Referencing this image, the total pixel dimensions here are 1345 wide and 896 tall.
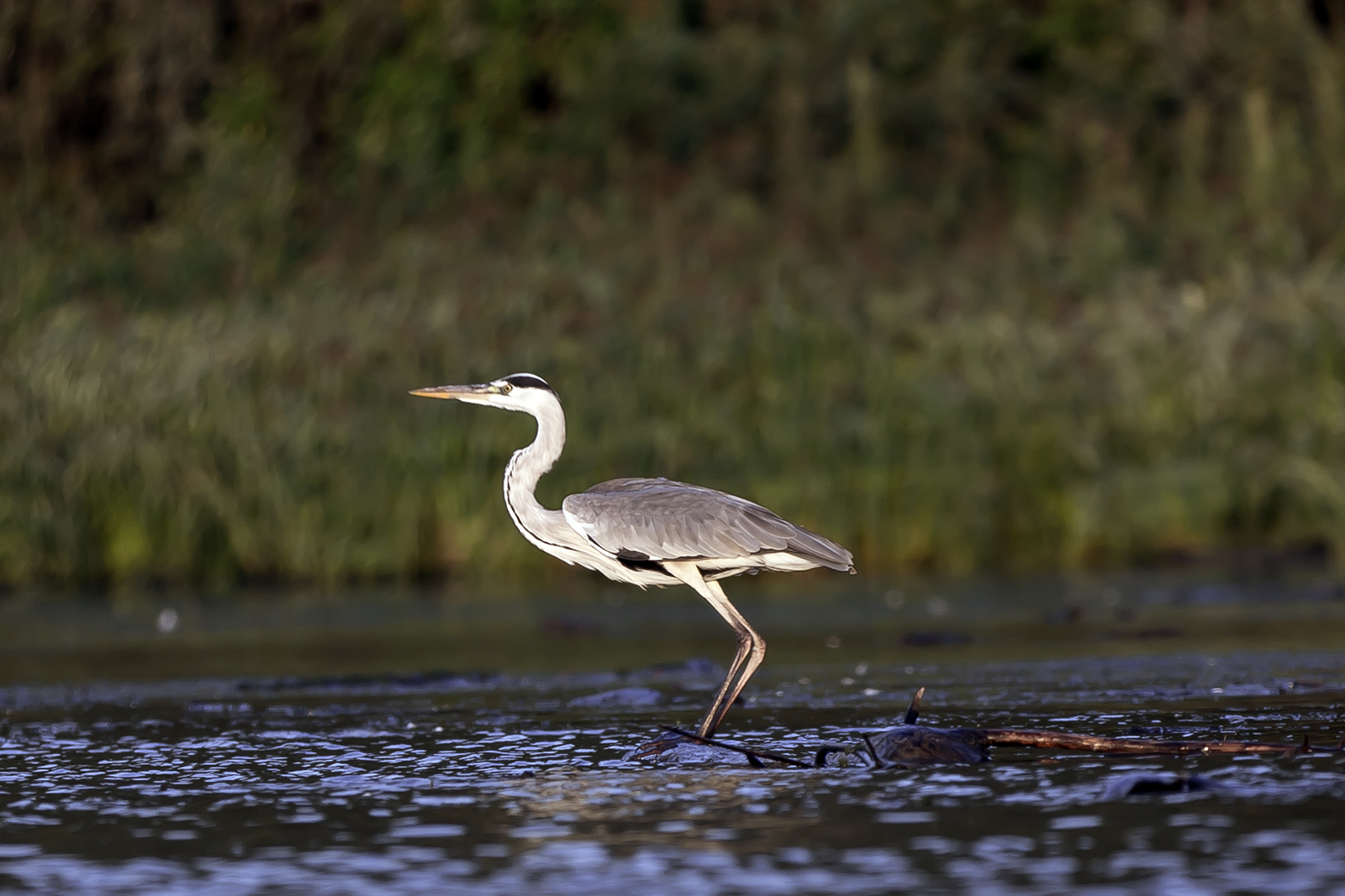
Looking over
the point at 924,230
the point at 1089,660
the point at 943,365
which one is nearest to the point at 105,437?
the point at 943,365

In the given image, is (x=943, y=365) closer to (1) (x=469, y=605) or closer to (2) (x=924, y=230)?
(1) (x=469, y=605)

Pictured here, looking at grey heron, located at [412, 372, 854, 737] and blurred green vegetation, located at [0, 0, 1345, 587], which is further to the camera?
blurred green vegetation, located at [0, 0, 1345, 587]

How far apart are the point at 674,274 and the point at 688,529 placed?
1066 cm

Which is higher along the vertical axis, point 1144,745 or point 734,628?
point 734,628

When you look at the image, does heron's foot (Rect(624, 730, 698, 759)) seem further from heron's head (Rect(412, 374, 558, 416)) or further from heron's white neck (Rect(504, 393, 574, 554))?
heron's head (Rect(412, 374, 558, 416))

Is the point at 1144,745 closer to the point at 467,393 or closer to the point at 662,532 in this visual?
the point at 662,532

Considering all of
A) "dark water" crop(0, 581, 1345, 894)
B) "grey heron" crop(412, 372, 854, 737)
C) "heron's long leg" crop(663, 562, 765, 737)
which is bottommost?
"dark water" crop(0, 581, 1345, 894)

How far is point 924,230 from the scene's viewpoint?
20812 mm

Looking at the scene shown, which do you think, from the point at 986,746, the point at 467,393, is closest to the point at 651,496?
the point at 467,393

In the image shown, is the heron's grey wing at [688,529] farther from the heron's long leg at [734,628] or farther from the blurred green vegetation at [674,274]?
the blurred green vegetation at [674,274]

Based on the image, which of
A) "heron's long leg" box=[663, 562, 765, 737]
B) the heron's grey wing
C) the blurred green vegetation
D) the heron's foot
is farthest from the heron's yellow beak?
the blurred green vegetation

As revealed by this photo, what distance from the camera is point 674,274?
18391 millimetres

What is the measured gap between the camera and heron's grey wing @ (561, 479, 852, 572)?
25.6 feet

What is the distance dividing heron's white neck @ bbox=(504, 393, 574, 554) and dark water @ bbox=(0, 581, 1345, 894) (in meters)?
0.69
